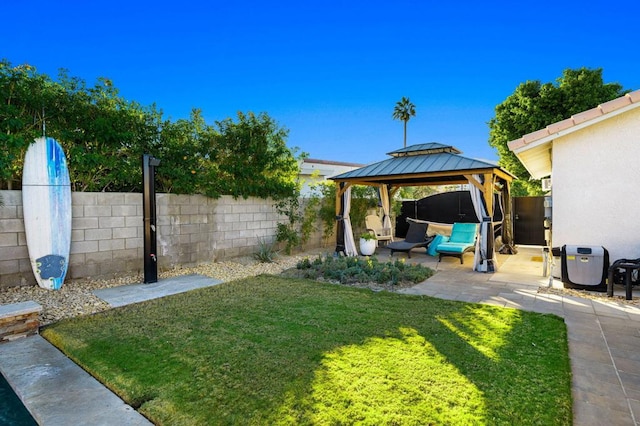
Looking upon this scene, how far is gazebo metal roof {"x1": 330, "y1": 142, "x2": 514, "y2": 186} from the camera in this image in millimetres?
8125

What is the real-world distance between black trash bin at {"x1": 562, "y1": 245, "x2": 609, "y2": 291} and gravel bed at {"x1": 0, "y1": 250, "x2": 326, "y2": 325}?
5.61 m

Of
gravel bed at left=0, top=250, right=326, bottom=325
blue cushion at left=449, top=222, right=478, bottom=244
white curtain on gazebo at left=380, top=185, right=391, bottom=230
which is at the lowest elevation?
gravel bed at left=0, top=250, right=326, bottom=325

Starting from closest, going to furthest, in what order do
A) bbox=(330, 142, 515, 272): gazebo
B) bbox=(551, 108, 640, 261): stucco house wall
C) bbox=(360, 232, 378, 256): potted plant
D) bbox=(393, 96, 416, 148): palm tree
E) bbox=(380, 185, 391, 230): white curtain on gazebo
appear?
bbox=(551, 108, 640, 261): stucco house wall
bbox=(330, 142, 515, 272): gazebo
bbox=(360, 232, 378, 256): potted plant
bbox=(380, 185, 391, 230): white curtain on gazebo
bbox=(393, 96, 416, 148): palm tree

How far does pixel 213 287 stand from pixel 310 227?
4.88 m

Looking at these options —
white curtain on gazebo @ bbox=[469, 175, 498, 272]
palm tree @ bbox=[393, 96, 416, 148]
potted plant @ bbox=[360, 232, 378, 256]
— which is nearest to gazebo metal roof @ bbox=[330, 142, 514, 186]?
white curtain on gazebo @ bbox=[469, 175, 498, 272]

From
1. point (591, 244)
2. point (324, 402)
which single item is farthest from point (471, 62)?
point (324, 402)

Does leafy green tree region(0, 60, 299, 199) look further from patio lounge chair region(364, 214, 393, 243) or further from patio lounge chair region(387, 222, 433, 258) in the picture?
patio lounge chair region(387, 222, 433, 258)

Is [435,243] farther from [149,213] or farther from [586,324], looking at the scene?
[149,213]

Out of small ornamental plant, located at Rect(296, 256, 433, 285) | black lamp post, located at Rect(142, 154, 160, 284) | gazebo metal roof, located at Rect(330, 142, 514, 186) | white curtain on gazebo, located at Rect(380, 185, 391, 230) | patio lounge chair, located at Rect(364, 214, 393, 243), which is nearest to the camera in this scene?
black lamp post, located at Rect(142, 154, 160, 284)

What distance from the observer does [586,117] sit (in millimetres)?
5914

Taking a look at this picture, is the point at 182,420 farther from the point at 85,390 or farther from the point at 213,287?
the point at 213,287

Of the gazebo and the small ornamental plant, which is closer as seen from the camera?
the small ornamental plant

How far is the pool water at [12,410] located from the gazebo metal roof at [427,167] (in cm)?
824

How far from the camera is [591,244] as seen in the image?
615 centimetres
